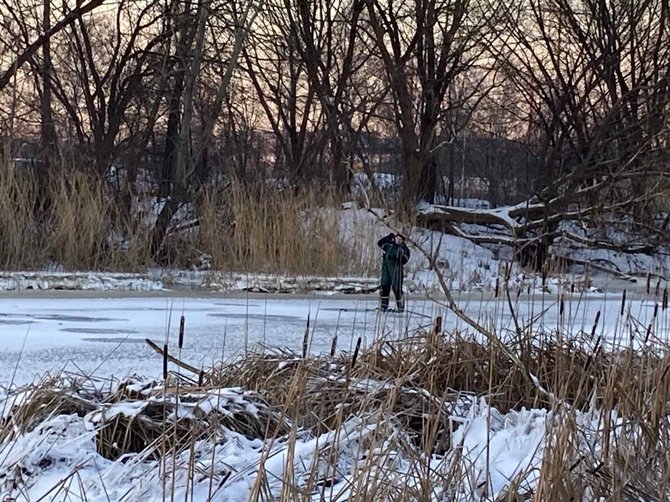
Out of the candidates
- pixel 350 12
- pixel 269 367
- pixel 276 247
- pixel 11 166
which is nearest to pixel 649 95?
pixel 350 12

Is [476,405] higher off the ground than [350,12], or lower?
lower

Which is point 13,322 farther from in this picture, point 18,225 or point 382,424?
point 18,225

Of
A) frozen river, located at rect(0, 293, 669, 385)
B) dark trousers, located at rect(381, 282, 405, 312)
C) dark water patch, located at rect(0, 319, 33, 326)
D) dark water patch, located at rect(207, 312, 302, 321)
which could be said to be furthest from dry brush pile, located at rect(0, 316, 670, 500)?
dark water patch, located at rect(207, 312, 302, 321)

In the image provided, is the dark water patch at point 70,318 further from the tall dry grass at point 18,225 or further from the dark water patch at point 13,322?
the tall dry grass at point 18,225

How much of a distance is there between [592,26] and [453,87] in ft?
10.7

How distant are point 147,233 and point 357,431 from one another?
8413 millimetres

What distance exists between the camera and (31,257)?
375 inches

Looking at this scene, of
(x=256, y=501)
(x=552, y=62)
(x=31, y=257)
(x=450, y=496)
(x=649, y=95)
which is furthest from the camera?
(x=552, y=62)

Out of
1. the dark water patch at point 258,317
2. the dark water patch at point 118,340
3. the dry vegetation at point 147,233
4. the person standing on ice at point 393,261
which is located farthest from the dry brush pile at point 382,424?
the dry vegetation at point 147,233

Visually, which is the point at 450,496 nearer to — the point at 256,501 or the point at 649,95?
the point at 256,501

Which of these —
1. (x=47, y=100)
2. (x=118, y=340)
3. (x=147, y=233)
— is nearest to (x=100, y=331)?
(x=118, y=340)

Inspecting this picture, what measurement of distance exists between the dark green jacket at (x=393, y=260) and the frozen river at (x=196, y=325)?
34cm

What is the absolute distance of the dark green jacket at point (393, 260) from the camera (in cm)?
675

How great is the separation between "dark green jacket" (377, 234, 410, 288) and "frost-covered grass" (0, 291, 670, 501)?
113 inches
